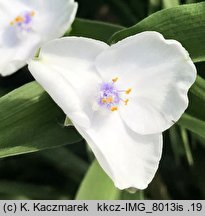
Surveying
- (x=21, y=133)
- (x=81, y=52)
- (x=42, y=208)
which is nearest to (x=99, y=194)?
(x=42, y=208)

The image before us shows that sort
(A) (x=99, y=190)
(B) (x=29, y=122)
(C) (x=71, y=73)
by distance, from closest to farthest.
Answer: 1. (C) (x=71, y=73)
2. (B) (x=29, y=122)
3. (A) (x=99, y=190)

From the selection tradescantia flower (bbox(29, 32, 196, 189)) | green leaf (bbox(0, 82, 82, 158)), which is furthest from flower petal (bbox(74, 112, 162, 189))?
green leaf (bbox(0, 82, 82, 158))

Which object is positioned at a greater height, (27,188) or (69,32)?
(69,32)

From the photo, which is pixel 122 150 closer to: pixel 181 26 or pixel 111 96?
pixel 111 96

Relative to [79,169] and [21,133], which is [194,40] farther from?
[79,169]

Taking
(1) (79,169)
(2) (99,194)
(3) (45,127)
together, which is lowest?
(1) (79,169)

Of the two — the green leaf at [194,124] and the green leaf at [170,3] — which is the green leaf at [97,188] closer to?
the green leaf at [194,124]

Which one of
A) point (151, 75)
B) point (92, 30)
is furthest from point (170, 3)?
point (151, 75)

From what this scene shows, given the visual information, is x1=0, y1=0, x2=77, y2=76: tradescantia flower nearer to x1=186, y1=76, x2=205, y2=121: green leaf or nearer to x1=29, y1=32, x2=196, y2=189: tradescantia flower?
x1=29, y1=32, x2=196, y2=189: tradescantia flower
